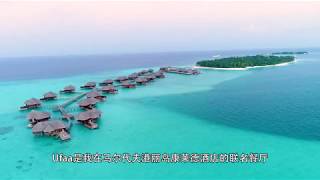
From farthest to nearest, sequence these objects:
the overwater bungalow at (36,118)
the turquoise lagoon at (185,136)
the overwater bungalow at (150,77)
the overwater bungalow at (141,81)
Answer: the overwater bungalow at (150,77), the overwater bungalow at (141,81), the overwater bungalow at (36,118), the turquoise lagoon at (185,136)

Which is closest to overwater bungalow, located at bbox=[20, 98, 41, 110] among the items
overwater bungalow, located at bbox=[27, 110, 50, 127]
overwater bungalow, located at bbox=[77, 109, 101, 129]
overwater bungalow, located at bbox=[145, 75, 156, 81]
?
overwater bungalow, located at bbox=[27, 110, 50, 127]

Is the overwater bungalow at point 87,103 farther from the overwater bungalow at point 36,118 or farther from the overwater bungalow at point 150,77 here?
the overwater bungalow at point 150,77

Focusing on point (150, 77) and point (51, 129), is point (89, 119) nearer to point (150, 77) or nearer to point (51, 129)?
point (51, 129)

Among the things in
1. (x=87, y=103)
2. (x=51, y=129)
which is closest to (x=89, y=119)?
(x=51, y=129)

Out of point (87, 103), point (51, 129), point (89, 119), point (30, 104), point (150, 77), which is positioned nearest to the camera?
point (51, 129)

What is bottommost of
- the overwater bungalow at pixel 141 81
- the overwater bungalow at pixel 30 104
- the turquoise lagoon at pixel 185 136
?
the turquoise lagoon at pixel 185 136

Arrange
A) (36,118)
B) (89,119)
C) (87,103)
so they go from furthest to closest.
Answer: (87,103) < (36,118) < (89,119)

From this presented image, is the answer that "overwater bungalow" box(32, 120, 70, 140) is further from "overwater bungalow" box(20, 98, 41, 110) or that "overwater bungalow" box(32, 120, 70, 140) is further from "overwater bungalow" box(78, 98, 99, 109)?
"overwater bungalow" box(20, 98, 41, 110)

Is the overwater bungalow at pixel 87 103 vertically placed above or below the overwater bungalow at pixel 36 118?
above

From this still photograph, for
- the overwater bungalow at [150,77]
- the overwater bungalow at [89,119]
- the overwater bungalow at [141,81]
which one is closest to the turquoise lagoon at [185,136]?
the overwater bungalow at [89,119]

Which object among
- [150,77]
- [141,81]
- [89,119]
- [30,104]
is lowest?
[89,119]
